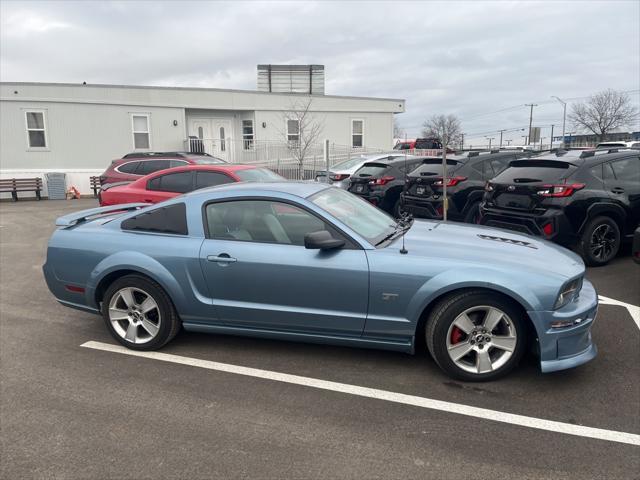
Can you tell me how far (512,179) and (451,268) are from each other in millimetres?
4150

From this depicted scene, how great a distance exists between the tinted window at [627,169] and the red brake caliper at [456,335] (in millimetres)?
5056

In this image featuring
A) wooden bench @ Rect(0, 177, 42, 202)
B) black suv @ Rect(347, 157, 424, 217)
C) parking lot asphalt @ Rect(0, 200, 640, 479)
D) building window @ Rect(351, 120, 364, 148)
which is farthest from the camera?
building window @ Rect(351, 120, 364, 148)

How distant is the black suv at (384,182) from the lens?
10.4m

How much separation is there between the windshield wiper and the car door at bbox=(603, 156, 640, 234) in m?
3.80

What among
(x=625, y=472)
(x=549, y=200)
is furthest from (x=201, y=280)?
(x=549, y=200)

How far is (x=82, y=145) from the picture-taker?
67.1 feet

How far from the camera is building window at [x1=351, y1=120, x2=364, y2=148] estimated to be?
2533 centimetres

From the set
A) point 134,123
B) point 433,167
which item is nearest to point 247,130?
point 134,123

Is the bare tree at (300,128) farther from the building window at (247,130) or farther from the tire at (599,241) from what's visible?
the tire at (599,241)

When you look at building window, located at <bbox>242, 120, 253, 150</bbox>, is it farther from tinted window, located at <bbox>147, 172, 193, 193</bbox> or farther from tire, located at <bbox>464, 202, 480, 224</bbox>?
tire, located at <bbox>464, 202, 480, 224</bbox>

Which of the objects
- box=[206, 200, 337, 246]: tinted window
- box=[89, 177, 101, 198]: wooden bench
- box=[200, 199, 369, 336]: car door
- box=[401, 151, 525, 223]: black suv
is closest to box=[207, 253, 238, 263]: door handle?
box=[200, 199, 369, 336]: car door

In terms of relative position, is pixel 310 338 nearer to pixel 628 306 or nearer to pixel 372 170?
pixel 628 306

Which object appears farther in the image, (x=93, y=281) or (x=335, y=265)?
(x=93, y=281)

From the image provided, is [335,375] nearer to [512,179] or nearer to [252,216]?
[252,216]
